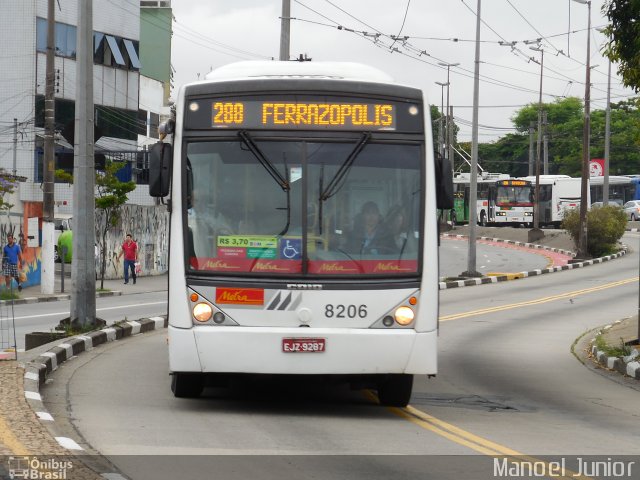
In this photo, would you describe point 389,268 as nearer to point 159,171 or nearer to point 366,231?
point 366,231

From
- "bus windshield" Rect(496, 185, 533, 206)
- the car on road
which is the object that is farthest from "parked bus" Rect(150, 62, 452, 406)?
the car on road

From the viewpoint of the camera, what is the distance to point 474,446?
953 centimetres

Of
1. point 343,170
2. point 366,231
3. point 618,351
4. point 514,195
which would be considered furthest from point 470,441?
point 514,195

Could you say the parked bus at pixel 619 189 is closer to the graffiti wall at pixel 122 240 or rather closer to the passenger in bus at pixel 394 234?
the graffiti wall at pixel 122 240

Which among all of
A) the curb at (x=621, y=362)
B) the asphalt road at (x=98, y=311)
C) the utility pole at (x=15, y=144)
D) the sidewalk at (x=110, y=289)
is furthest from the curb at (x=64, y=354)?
the utility pole at (x=15, y=144)

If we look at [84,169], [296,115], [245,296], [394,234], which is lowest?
[245,296]

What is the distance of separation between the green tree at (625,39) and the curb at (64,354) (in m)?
8.45

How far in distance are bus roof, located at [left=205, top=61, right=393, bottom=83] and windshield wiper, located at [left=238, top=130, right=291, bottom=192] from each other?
26.3 inches

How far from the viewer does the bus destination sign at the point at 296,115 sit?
11148 millimetres

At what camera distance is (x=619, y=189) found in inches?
3221

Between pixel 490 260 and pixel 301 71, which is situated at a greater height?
pixel 301 71

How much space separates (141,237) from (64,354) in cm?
2942

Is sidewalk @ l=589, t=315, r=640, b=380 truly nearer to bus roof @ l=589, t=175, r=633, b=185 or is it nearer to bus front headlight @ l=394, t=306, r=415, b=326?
bus front headlight @ l=394, t=306, r=415, b=326

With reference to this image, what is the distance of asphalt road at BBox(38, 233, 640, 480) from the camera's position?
8570 mm
